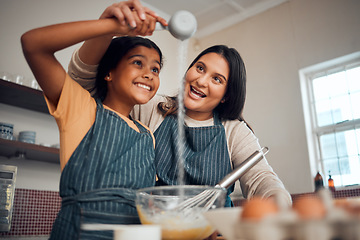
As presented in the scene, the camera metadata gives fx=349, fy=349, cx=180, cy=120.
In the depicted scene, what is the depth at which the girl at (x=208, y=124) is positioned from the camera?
119 cm

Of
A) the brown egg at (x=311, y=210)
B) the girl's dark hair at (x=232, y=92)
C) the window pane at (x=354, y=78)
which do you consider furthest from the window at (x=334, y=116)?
the brown egg at (x=311, y=210)

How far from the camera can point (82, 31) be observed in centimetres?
89

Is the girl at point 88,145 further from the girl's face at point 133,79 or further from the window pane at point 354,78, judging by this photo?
the window pane at point 354,78

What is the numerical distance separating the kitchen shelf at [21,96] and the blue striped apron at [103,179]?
1848 millimetres

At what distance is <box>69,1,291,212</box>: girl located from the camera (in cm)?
119

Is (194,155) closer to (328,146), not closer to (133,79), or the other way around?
(133,79)

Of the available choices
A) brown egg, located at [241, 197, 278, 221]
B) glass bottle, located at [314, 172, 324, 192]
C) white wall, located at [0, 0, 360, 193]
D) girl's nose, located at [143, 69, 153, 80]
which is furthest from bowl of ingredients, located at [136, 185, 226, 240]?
glass bottle, located at [314, 172, 324, 192]

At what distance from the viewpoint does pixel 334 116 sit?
3779mm

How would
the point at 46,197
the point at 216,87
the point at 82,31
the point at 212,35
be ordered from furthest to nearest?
the point at 212,35 → the point at 46,197 → the point at 216,87 → the point at 82,31

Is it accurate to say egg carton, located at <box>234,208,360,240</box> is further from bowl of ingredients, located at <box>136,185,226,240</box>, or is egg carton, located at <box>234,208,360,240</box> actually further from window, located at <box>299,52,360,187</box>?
window, located at <box>299,52,360,187</box>

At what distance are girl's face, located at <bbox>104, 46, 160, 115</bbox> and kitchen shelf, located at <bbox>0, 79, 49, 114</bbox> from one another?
5.36 feet

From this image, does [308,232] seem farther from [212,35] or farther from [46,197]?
[212,35]

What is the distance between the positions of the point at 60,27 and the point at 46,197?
2.36m

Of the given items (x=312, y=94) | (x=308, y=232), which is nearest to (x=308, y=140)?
(x=312, y=94)
